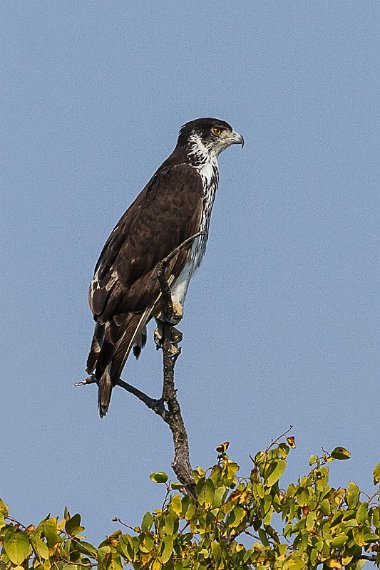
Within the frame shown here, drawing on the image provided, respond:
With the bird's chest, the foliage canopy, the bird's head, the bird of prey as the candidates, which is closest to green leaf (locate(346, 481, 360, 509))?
the foliage canopy

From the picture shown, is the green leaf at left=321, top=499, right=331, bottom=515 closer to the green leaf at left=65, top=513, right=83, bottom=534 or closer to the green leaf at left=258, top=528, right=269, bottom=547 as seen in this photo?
the green leaf at left=258, top=528, right=269, bottom=547

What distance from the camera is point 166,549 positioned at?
5.26 meters

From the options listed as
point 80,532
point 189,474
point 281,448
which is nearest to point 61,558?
point 80,532

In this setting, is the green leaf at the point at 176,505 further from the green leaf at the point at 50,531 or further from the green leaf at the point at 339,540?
the green leaf at the point at 339,540

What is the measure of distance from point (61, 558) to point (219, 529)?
751mm

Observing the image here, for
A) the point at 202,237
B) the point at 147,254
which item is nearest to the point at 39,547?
the point at 147,254

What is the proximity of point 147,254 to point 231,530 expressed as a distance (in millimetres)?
4200

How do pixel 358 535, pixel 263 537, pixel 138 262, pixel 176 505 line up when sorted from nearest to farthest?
pixel 176 505 → pixel 358 535 → pixel 263 537 → pixel 138 262

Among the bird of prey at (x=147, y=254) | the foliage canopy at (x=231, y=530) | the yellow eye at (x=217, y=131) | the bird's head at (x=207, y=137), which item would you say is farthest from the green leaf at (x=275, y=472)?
the yellow eye at (x=217, y=131)

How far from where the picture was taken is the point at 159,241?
9.61m

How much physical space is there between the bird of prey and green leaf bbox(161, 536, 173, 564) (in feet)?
9.47

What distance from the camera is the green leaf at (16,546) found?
16.8 feet

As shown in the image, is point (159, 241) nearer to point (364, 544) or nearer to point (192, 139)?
point (192, 139)

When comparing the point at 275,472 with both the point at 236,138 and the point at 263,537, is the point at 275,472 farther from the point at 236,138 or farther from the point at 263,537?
the point at 236,138
